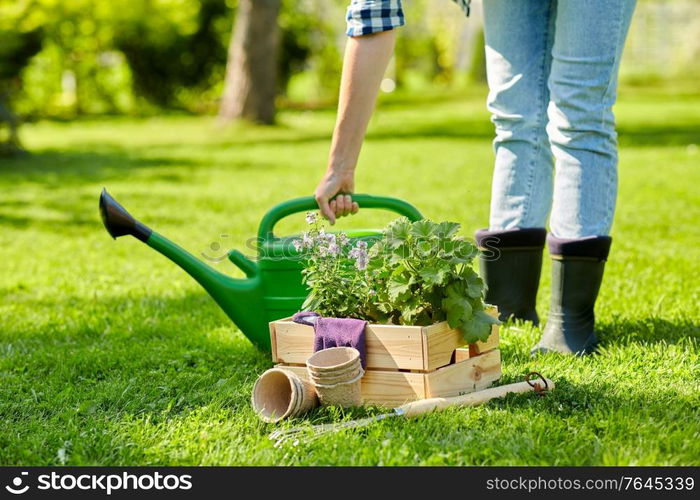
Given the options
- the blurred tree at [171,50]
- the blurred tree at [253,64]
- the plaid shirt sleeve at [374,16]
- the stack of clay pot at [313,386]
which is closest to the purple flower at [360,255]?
the stack of clay pot at [313,386]

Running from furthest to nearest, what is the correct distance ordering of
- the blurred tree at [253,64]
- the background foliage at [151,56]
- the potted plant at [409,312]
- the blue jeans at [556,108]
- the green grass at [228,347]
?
the background foliage at [151,56], the blurred tree at [253,64], the blue jeans at [556,108], the potted plant at [409,312], the green grass at [228,347]

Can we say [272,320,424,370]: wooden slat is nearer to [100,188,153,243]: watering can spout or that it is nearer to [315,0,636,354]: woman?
[315,0,636,354]: woman

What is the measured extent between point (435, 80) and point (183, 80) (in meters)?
7.57

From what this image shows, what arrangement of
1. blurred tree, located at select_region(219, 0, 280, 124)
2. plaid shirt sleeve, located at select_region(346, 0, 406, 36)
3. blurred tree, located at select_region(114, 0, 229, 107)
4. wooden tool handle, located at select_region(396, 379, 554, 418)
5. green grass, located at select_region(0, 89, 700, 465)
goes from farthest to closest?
blurred tree, located at select_region(114, 0, 229, 107) → blurred tree, located at select_region(219, 0, 280, 124) → plaid shirt sleeve, located at select_region(346, 0, 406, 36) → wooden tool handle, located at select_region(396, 379, 554, 418) → green grass, located at select_region(0, 89, 700, 465)

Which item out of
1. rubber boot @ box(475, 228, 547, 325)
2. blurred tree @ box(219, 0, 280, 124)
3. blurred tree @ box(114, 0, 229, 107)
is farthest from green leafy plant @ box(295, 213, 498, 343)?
blurred tree @ box(114, 0, 229, 107)

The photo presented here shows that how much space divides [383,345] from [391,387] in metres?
0.09

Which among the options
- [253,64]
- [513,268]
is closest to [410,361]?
[513,268]

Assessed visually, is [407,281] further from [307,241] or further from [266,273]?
[266,273]

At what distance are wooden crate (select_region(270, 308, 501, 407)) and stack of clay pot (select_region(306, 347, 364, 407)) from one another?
0.19 feet

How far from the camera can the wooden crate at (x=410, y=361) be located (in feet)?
6.79

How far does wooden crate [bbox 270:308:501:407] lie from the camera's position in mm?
2070

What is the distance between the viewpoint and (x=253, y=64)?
36.2ft

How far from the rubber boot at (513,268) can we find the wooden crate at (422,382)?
572 mm

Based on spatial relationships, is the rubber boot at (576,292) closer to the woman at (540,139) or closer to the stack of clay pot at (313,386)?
the woman at (540,139)
